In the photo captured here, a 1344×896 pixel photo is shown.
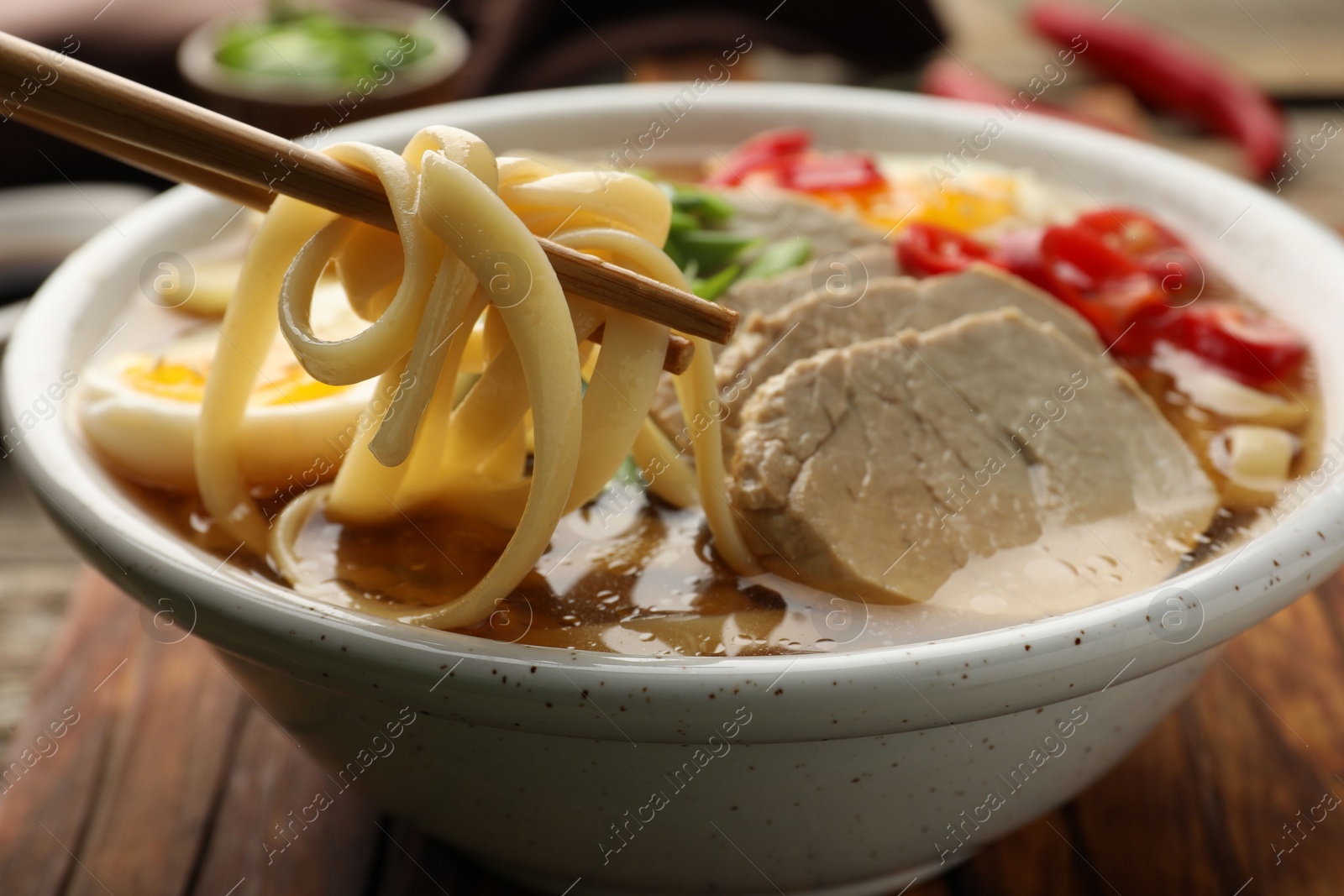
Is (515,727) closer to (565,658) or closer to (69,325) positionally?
(565,658)

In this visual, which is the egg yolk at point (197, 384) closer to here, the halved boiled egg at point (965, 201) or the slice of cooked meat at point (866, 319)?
the slice of cooked meat at point (866, 319)

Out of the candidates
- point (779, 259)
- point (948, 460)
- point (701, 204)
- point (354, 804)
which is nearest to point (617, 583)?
point (948, 460)

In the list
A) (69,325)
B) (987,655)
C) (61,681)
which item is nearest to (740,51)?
(69,325)

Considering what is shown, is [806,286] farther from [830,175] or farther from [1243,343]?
[1243,343]

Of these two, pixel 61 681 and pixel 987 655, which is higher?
pixel 987 655

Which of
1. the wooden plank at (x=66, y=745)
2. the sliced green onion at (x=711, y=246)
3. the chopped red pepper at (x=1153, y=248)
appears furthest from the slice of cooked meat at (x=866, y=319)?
the wooden plank at (x=66, y=745)

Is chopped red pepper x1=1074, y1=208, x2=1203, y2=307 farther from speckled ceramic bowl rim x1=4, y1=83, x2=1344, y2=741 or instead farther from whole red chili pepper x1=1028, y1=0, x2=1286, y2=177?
whole red chili pepper x1=1028, y1=0, x2=1286, y2=177
